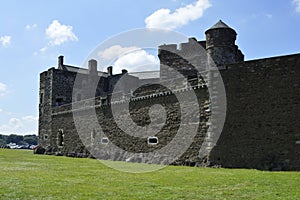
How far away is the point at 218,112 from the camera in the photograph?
15.5m

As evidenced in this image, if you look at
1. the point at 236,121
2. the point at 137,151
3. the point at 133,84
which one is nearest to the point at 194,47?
the point at 137,151

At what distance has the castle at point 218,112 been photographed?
13836 mm

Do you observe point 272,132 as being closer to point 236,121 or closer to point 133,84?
point 236,121

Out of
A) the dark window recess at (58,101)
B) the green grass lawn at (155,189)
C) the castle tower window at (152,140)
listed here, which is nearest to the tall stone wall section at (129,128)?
the castle tower window at (152,140)

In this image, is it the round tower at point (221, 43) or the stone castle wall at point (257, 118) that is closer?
the stone castle wall at point (257, 118)

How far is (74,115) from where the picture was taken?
87.0 ft

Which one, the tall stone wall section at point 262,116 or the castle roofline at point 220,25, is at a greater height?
the castle roofline at point 220,25

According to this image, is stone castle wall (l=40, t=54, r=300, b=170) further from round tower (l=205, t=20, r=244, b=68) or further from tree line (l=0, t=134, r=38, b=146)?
tree line (l=0, t=134, r=38, b=146)

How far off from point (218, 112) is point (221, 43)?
3.61 m

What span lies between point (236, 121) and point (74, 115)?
14650 millimetres

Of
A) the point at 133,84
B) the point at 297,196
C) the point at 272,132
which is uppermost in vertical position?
the point at 133,84

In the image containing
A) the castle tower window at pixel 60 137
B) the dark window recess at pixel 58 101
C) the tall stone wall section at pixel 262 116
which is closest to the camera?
the tall stone wall section at pixel 262 116

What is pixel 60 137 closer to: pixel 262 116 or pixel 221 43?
pixel 221 43

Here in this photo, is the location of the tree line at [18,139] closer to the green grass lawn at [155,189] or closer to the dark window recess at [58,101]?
the dark window recess at [58,101]
